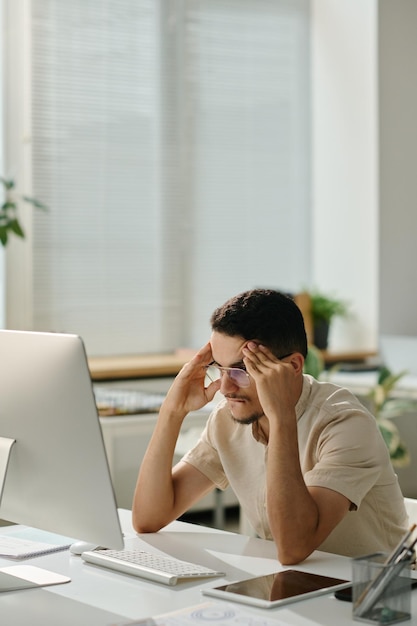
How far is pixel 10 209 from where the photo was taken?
495cm

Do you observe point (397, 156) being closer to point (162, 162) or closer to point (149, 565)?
point (162, 162)

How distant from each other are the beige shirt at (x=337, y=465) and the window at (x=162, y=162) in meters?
3.10

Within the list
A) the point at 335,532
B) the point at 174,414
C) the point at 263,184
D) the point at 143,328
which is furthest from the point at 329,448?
the point at 263,184

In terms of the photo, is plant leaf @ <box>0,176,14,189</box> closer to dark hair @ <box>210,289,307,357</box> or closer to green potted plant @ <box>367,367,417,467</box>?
green potted plant @ <box>367,367,417,467</box>

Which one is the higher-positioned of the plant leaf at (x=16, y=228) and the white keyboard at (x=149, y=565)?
the plant leaf at (x=16, y=228)

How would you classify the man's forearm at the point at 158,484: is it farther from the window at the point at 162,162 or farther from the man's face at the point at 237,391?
the window at the point at 162,162

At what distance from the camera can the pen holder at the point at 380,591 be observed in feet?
4.82

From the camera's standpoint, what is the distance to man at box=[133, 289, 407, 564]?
186 centimetres

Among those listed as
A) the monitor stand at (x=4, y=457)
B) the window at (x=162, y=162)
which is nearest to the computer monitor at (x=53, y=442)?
the monitor stand at (x=4, y=457)

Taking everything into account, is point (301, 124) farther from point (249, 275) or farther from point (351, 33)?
point (249, 275)

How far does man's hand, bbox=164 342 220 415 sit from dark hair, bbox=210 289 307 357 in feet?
0.64

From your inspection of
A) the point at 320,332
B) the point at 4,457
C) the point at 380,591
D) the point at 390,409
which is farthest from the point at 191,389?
the point at 320,332

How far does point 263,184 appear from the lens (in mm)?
5773

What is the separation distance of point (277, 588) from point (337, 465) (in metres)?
0.33
